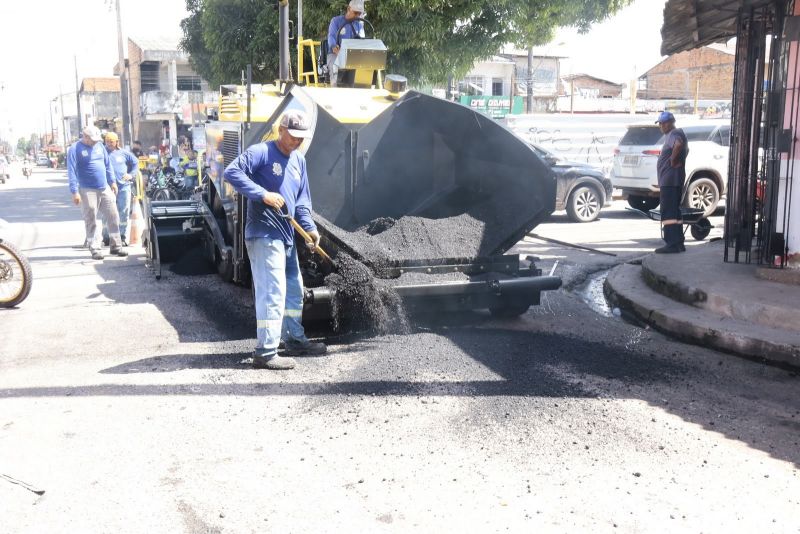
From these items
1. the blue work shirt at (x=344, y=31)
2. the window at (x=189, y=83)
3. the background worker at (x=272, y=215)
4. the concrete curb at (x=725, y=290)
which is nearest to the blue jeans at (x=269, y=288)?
the background worker at (x=272, y=215)

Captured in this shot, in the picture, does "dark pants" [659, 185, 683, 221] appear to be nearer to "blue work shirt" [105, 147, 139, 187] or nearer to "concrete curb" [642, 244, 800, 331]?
"concrete curb" [642, 244, 800, 331]

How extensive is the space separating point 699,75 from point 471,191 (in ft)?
150

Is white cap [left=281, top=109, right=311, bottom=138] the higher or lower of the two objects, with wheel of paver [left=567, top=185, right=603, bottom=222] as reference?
higher

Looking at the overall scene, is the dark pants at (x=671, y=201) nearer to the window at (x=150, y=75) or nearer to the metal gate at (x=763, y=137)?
the metal gate at (x=763, y=137)

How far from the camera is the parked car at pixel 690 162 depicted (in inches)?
565

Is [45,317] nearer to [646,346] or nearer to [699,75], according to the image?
[646,346]

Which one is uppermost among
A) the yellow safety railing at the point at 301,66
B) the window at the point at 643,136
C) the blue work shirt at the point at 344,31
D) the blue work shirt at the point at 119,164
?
the blue work shirt at the point at 344,31

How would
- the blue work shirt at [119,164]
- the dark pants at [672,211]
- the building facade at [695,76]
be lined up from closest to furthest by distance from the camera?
the dark pants at [672,211], the blue work shirt at [119,164], the building facade at [695,76]

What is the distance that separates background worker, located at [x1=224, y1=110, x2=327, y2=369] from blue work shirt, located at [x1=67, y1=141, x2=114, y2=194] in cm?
577

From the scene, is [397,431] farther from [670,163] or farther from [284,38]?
[670,163]

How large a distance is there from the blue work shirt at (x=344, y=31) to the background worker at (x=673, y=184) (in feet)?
12.6

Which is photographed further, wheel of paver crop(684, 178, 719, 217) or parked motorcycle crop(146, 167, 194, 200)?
parked motorcycle crop(146, 167, 194, 200)

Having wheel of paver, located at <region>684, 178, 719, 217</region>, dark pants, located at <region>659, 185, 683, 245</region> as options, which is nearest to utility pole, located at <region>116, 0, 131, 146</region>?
wheel of paver, located at <region>684, 178, 719, 217</region>

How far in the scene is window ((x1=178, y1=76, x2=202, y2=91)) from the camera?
152 ft
